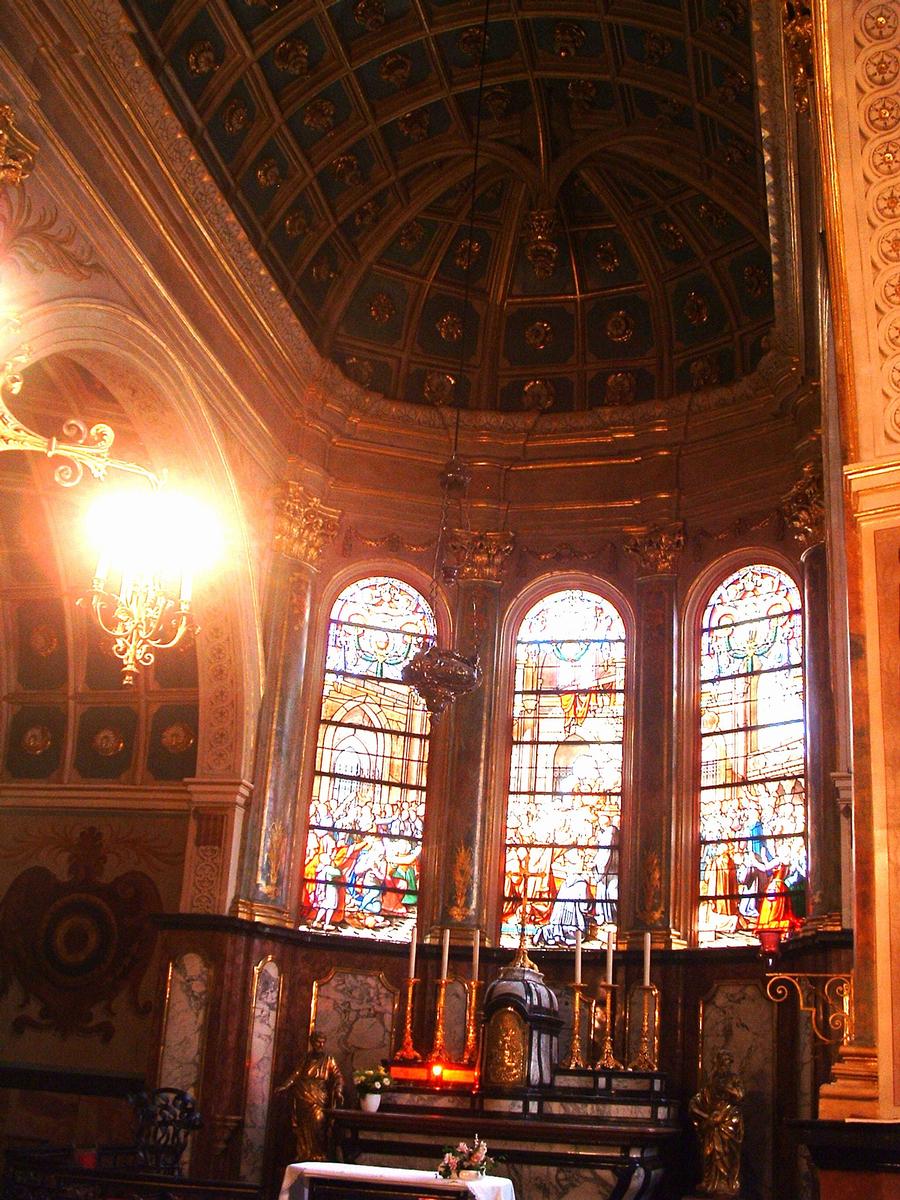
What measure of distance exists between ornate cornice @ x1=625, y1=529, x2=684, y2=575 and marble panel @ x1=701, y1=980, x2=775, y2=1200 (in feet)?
16.6

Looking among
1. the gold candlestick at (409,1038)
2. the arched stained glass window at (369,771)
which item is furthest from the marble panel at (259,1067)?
the gold candlestick at (409,1038)

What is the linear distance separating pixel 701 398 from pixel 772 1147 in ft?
29.1

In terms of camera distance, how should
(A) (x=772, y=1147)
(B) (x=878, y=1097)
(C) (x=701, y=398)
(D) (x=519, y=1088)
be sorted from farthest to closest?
(C) (x=701, y=398) → (A) (x=772, y=1147) → (D) (x=519, y=1088) → (B) (x=878, y=1097)

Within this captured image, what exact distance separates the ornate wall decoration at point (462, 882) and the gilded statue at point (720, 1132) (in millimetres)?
3662

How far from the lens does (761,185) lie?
15.9 meters

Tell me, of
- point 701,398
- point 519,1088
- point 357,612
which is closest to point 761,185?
point 701,398

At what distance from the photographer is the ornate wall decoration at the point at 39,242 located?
11109mm

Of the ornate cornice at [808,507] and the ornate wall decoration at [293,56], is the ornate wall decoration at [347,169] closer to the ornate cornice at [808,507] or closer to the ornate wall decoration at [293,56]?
the ornate wall decoration at [293,56]

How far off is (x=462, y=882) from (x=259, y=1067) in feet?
10.3

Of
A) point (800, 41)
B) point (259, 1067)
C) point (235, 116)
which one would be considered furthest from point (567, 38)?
point (259, 1067)

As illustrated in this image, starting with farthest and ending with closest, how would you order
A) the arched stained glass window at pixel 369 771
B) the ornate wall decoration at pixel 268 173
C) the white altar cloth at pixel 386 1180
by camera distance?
the arched stained glass window at pixel 369 771
the ornate wall decoration at pixel 268 173
the white altar cloth at pixel 386 1180

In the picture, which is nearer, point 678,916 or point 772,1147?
point 772,1147

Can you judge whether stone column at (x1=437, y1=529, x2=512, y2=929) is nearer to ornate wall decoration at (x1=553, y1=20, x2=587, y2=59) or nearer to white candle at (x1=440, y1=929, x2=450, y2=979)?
white candle at (x1=440, y1=929, x2=450, y2=979)

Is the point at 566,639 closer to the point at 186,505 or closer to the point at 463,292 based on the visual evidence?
the point at 463,292
